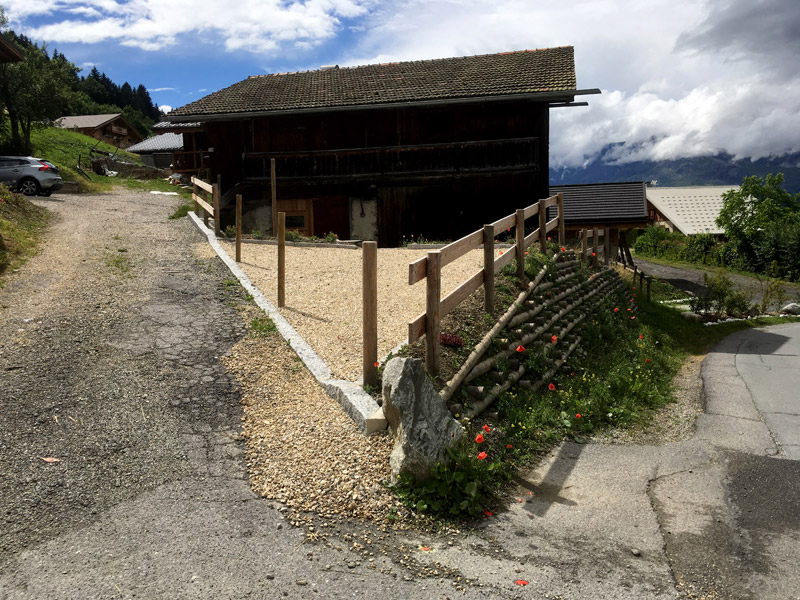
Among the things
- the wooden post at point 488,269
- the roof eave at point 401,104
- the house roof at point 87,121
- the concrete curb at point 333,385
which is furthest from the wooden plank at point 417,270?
the house roof at point 87,121

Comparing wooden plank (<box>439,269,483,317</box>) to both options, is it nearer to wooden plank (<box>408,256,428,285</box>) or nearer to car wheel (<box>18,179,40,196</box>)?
wooden plank (<box>408,256,428,285</box>)

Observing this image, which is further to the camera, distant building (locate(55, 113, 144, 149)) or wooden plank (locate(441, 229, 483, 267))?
distant building (locate(55, 113, 144, 149))

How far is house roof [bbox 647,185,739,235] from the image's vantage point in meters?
52.5

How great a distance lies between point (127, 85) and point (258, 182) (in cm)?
10397

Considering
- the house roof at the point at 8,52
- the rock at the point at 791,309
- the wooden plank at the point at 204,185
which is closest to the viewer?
the wooden plank at the point at 204,185

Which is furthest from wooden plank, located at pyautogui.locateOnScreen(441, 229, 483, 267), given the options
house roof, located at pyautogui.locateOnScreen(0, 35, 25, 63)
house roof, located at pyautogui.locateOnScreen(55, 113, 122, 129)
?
house roof, located at pyautogui.locateOnScreen(55, 113, 122, 129)

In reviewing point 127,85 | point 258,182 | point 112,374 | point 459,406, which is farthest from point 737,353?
point 127,85

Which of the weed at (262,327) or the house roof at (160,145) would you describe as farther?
the house roof at (160,145)

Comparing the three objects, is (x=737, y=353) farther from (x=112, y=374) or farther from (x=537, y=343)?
(x=112, y=374)

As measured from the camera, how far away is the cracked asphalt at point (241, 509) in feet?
13.6

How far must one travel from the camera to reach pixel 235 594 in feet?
12.8

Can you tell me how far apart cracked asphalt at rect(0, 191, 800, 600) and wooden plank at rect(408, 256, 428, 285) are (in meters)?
2.09

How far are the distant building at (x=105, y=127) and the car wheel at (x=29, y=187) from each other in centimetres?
4110

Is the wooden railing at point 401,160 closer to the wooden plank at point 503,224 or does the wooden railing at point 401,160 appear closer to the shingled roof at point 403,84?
the shingled roof at point 403,84
